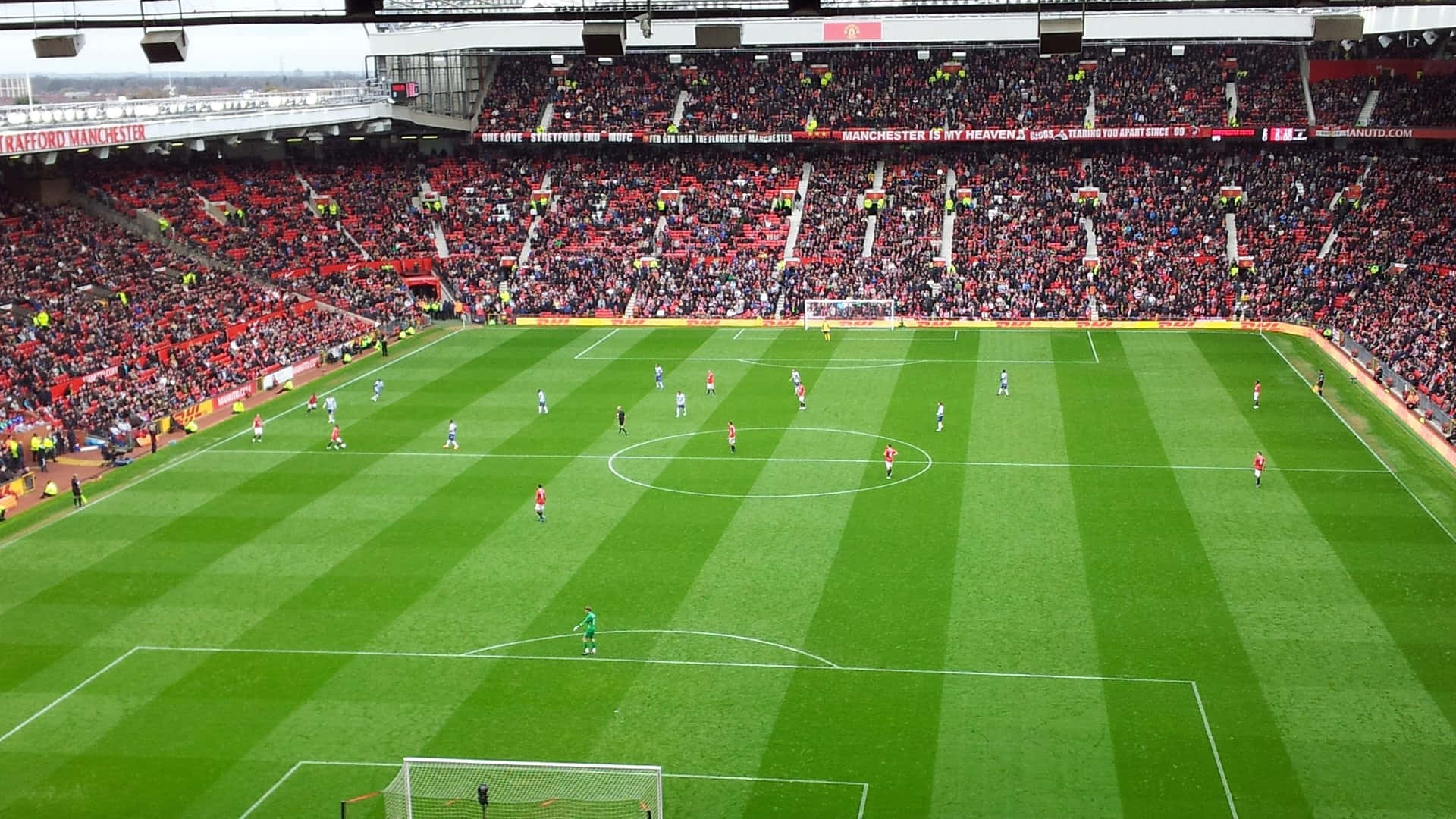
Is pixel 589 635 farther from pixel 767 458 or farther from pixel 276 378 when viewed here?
pixel 276 378

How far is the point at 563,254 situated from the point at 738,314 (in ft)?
35.5

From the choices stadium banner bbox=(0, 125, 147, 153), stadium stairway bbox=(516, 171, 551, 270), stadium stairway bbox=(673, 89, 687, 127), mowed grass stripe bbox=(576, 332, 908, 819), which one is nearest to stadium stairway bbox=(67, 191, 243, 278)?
stadium banner bbox=(0, 125, 147, 153)

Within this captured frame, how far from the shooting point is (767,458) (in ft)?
→ 131

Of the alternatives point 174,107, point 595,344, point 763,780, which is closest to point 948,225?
point 595,344

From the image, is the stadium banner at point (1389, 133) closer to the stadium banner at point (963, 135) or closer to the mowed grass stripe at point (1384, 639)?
the stadium banner at point (963, 135)

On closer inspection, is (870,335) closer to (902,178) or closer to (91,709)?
(902,178)

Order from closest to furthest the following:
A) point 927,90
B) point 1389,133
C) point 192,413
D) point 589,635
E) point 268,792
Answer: point 268,792, point 589,635, point 192,413, point 1389,133, point 927,90

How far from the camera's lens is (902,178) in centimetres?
7288

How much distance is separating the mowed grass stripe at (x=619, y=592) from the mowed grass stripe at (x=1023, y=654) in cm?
578

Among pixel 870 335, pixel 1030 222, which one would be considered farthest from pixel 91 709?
pixel 1030 222

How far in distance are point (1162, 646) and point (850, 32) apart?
4900cm

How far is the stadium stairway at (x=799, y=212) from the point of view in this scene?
69562 mm

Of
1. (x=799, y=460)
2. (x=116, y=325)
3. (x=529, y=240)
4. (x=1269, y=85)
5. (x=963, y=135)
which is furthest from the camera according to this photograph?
(x=529, y=240)

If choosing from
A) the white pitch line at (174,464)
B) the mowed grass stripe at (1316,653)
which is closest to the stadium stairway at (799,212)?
the white pitch line at (174,464)
